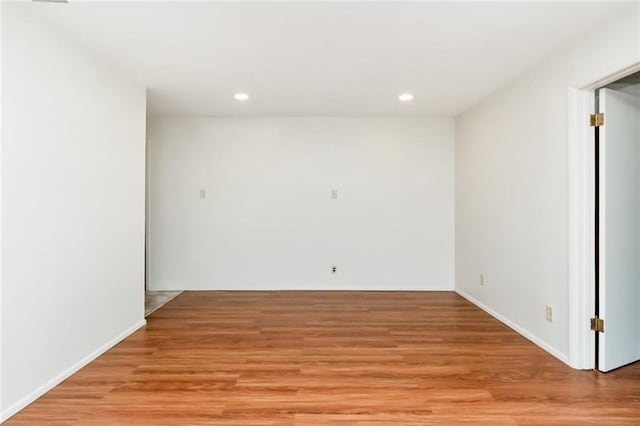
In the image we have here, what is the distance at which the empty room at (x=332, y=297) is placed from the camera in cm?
224

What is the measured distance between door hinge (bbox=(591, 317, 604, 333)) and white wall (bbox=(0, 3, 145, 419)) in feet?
11.6

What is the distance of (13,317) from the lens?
85.3 inches

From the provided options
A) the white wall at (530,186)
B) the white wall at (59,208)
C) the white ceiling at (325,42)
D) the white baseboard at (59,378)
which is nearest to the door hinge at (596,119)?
the white wall at (530,186)

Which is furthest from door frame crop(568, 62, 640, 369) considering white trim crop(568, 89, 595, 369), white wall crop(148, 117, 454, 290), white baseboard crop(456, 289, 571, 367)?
white wall crop(148, 117, 454, 290)

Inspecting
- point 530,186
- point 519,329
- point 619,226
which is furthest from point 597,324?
point 530,186

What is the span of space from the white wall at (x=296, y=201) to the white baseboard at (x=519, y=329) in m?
0.82

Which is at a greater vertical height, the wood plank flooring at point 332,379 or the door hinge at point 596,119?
the door hinge at point 596,119

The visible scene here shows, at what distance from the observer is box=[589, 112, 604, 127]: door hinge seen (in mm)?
2666

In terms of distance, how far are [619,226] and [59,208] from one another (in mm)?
3691

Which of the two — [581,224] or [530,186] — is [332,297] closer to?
[530,186]

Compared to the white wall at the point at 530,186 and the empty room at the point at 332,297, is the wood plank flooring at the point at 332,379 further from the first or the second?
the white wall at the point at 530,186

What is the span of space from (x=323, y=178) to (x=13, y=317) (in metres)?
3.74

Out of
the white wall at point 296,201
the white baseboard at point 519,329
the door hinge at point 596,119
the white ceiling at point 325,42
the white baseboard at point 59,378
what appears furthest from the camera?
the white wall at point 296,201

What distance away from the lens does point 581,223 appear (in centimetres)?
271
